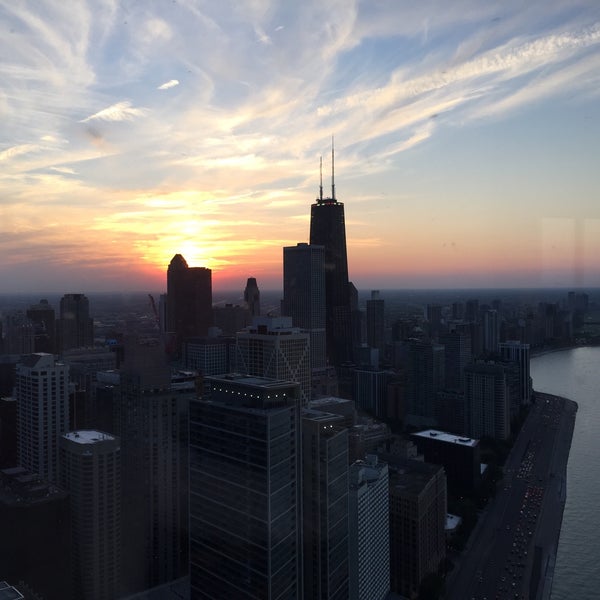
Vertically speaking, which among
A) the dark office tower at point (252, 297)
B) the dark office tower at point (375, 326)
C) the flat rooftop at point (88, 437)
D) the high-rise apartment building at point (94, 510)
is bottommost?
the high-rise apartment building at point (94, 510)

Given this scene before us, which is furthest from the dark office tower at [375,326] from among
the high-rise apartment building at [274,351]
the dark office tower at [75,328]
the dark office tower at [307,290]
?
the dark office tower at [75,328]

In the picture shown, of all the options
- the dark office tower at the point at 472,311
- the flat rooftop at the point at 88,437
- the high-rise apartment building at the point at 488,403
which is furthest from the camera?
the dark office tower at the point at 472,311

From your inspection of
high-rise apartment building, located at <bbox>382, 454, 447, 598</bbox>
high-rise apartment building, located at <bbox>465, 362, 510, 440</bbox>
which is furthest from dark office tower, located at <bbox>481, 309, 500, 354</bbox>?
high-rise apartment building, located at <bbox>382, 454, 447, 598</bbox>

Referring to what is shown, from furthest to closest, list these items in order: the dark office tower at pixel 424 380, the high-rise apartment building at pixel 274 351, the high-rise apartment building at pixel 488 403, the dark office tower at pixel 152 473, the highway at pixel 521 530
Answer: the dark office tower at pixel 424 380
the high-rise apartment building at pixel 488 403
the high-rise apartment building at pixel 274 351
the highway at pixel 521 530
the dark office tower at pixel 152 473

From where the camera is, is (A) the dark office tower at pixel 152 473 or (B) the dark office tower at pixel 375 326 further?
(B) the dark office tower at pixel 375 326

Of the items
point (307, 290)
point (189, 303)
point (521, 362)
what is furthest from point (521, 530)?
point (307, 290)

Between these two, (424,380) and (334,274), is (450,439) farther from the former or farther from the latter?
(334,274)

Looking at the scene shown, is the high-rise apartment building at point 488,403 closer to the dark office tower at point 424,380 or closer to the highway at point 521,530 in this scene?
the highway at point 521,530

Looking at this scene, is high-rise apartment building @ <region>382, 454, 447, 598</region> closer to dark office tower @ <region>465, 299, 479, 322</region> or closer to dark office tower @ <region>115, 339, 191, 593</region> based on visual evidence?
dark office tower @ <region>115, 339, 191, 593</region>
